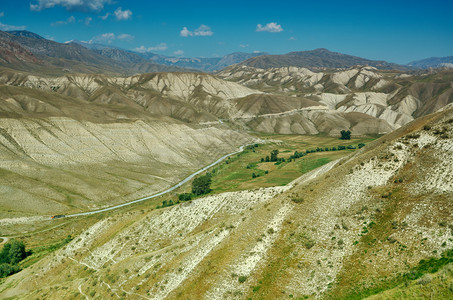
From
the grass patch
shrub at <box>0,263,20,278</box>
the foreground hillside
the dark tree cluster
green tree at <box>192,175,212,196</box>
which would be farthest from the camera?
the grass patch

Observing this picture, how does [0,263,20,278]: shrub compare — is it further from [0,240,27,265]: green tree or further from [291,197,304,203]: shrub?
[291,197,304,203]: shrub

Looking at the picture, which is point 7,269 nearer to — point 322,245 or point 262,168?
point 322,245

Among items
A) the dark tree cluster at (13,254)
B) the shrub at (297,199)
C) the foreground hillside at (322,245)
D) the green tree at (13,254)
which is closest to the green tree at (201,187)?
the dark tree cluster at (13,254)

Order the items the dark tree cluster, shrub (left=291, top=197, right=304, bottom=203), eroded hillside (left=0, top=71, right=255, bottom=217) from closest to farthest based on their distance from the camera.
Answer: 1. shrub (left=291, top=197, right=304, bottom=203)
2. the dark tree cluster
3. eroded hillside (left=0, top=71, right=255, bottom=217)

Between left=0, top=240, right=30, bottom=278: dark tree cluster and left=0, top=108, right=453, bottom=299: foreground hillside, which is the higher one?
left=0, top=108, right=453, bottom=299: foreground hillside

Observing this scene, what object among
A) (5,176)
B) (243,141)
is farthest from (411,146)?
(243,141)

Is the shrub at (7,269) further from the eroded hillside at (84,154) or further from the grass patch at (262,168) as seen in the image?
the grass patch at (262,168)

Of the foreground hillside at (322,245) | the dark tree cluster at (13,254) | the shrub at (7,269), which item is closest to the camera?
the foreground hillside at (322,245)

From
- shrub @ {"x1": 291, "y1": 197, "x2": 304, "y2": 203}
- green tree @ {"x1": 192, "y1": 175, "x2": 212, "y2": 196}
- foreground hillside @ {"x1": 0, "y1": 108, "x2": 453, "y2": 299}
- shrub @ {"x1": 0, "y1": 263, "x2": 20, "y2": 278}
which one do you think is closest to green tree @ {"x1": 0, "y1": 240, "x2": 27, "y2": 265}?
shrub @ {"x1": 0, "y1": 263, "x2": 20, "y2": 278}
